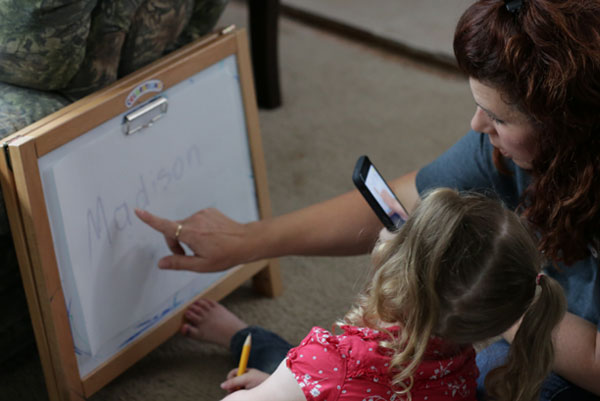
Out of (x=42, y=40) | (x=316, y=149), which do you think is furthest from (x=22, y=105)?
(x=316, y=149)

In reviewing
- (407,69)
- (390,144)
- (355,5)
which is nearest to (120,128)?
(390,144)

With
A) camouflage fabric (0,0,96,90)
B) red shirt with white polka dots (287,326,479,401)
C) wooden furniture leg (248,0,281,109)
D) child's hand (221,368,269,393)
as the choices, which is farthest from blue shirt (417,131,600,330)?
wooden furniture leg (248,0,281,109)

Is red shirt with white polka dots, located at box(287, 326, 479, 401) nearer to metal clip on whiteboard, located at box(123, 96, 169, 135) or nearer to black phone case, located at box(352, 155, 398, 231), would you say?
black phone case, located at box(352, 155, 398, 231)

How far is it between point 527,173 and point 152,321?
2.01 ft

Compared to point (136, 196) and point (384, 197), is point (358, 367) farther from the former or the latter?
point (136, 196)

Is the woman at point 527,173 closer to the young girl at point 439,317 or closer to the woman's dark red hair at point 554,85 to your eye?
the woman's dark red hair at point 554,85

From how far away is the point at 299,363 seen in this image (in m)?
0.84

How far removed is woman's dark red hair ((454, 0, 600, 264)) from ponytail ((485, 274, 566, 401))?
134 mm

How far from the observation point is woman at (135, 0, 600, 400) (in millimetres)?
848

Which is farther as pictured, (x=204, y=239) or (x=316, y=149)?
(x=316, y=149)

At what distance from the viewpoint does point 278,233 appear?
1.13 m

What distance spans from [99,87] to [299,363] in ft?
1.61

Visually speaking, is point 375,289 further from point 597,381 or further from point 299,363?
point 597,381

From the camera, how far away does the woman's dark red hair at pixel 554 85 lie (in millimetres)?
840
